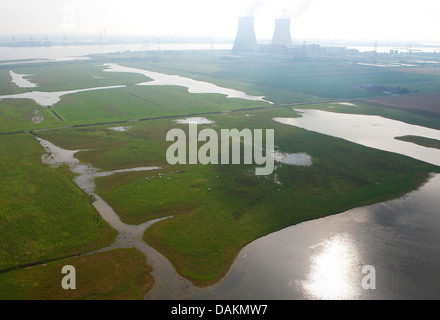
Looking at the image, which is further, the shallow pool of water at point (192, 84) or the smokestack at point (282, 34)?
the smokestack at point (282, 34)

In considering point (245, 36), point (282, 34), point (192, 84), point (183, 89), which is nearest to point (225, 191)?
point (183, 89)

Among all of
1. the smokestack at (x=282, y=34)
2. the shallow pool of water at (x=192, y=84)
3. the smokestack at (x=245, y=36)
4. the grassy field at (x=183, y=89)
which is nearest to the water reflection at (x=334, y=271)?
the grassy field at (x=183, y=89)

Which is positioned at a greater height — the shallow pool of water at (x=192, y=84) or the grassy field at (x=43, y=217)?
the shallow pool of water at (x=192, y=84)

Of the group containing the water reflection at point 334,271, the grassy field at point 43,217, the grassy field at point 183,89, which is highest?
the grassy field at point 183,89

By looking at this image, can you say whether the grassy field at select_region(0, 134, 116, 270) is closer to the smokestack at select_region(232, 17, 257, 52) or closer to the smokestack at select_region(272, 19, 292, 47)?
the smokestack at select_region(232, 17, 257, 52)

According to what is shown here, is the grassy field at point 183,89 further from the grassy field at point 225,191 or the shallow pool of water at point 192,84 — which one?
the grassy field at point 225,191

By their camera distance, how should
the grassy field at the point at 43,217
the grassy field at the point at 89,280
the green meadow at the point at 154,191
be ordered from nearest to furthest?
the grassy field at the point at 89,280 < the green meadow at the point at 154,191 < the grassy field at the point at 43,217
